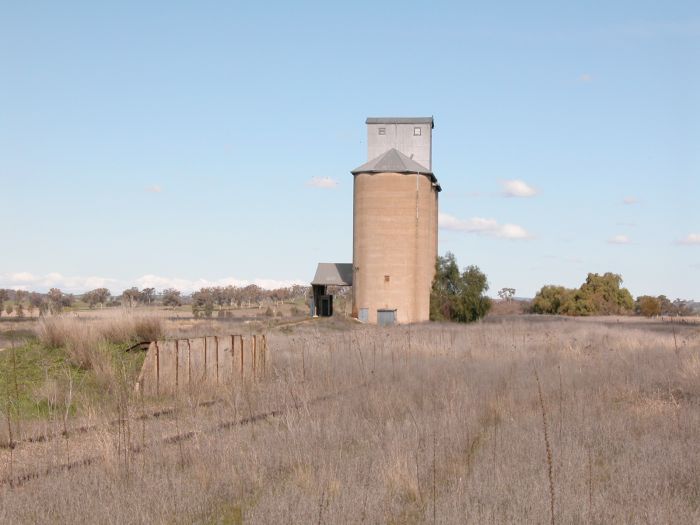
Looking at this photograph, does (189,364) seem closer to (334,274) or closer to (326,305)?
(334,274)

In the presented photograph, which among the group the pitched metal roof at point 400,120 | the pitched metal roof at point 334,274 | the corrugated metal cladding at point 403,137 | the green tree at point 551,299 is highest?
the pitched metal roof at point 400,120

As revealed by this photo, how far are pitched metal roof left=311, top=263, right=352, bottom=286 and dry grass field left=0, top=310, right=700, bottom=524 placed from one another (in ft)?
131

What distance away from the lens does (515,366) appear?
15.3 metres

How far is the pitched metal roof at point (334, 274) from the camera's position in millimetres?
54531

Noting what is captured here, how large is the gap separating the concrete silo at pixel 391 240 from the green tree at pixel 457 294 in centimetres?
98

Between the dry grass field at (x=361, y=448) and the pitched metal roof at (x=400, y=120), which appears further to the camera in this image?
the pitched metal roof at (x=400, y=120)

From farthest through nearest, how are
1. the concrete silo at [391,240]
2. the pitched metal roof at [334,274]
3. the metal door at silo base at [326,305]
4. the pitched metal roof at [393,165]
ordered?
the metal door at silo base at [326,305], the pitched metal roof at [334,274], the pitched metal roof at [393,165], the concrete silo at [391,240]

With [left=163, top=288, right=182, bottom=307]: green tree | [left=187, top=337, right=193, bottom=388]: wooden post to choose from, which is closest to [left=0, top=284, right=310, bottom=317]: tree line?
[left=163, top=288, right=182, bottom=307]: green tree

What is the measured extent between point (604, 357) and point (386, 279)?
31.9 meters

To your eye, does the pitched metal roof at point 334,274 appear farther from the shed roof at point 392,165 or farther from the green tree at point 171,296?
the green tree at point 171,296

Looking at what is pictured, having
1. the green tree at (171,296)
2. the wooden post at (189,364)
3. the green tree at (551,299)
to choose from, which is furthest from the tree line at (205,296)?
the wooden post at (189,364)

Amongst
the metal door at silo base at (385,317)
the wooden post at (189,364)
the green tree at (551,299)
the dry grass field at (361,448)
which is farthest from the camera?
the green tree at (551,299)

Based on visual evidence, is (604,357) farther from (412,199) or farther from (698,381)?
(412,199)

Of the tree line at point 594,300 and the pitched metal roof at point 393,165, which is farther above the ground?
the pitched metal roof at point 393,165
